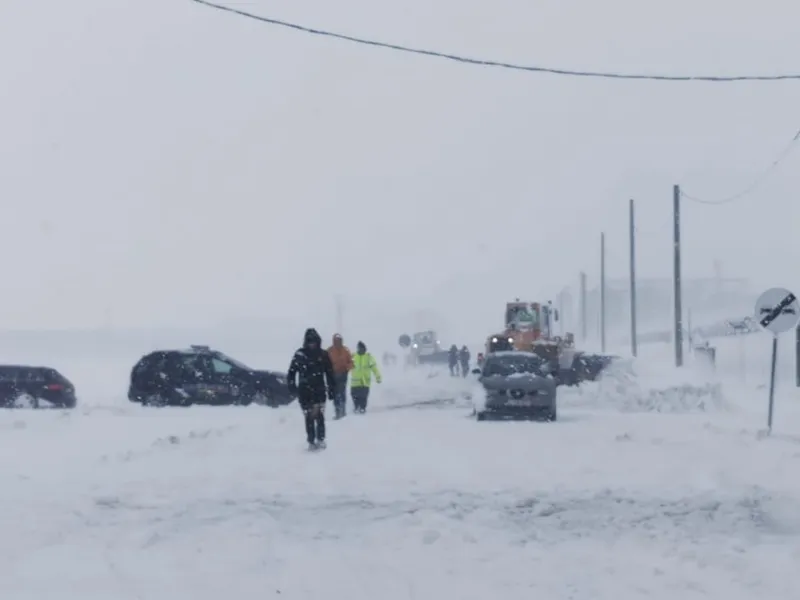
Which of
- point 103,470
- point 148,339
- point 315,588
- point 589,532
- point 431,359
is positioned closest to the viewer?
point 315,588

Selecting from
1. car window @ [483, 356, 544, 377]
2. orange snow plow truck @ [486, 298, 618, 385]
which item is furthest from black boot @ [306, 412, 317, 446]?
orange snow plow truck @ [486, 298, 618, 385]

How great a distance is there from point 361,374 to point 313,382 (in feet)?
33.9

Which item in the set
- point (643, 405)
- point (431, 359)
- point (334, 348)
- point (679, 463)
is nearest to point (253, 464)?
point (679, 463)

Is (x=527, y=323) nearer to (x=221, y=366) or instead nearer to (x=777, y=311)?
(x=221, y=366)

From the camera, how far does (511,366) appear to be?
29.0 metres

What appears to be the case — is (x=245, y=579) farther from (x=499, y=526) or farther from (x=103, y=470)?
(x=103, y=470)

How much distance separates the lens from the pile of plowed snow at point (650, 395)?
35875 mm

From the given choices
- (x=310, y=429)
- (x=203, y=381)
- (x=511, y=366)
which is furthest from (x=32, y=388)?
(x=310, y=429)


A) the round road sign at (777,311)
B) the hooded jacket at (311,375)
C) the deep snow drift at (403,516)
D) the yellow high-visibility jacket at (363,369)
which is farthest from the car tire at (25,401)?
the round road sign at (777,311)

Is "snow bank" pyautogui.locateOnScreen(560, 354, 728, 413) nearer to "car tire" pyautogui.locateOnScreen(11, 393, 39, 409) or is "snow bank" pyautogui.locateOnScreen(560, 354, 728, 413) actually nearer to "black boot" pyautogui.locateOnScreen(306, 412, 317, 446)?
"car tire" pyautogui.locateOnScreen(11, 393, 39, 409)

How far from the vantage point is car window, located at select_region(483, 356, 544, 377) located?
28797 millimetres

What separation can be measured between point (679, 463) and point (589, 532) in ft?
20.4

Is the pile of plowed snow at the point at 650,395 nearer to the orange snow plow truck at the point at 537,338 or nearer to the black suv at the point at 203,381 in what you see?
the orange snow plow truck at the point at 537,338

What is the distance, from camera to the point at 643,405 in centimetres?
3606
